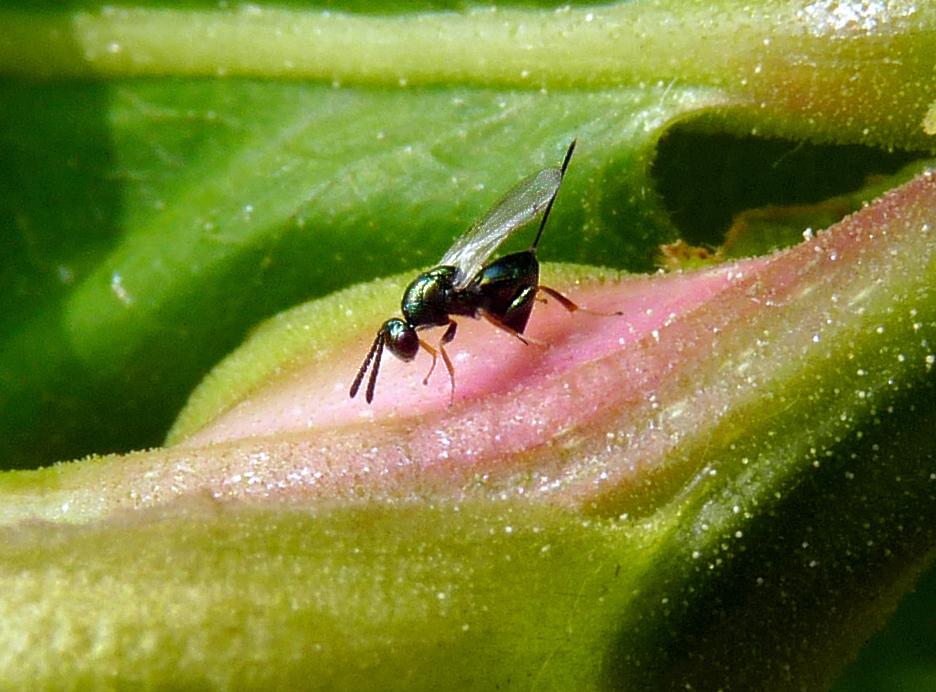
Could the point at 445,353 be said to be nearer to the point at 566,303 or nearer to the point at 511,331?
the point at 511,331

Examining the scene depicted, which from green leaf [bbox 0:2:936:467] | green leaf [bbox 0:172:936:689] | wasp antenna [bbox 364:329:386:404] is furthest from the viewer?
green leaf [bbox 0:2:936:467]

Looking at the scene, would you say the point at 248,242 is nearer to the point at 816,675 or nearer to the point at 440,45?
the point at 440,45

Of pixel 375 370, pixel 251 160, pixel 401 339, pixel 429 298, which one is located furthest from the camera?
pixel 251 160

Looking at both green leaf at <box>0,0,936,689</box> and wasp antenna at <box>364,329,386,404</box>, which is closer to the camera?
green leaf at <box>0,0,936,689</box>

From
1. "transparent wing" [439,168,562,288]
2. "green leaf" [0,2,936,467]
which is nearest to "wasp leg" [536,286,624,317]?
"transparent wing" [439,168,562,288]

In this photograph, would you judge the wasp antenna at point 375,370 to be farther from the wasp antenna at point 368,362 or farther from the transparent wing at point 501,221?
the transparent wing at point 501,221

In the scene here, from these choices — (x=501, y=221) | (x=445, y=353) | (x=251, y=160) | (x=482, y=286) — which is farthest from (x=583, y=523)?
(x=251, y=160)

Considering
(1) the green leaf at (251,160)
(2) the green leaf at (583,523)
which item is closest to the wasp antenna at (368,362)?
(2) the green leaf at (583,523)

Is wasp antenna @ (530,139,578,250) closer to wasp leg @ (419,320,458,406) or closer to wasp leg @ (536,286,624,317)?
wasp leg @ (536,286,624,317)

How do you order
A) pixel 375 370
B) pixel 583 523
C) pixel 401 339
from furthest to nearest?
1. pixel 401 339
2. pixel 375 370
3. pixel 583 523
